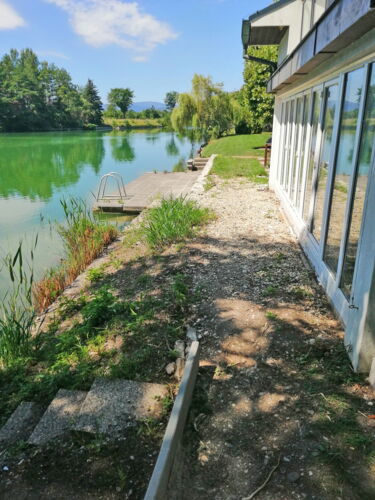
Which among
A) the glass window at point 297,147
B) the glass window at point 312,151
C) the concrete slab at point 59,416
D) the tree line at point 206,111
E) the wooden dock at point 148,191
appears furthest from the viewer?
the tree line at point 206,111

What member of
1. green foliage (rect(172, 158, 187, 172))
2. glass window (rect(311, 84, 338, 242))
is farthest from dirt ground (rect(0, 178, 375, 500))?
green foliage (rect(172, 158, 187, 172))

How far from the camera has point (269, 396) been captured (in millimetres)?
2605

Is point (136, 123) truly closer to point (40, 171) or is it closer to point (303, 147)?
point (40, 171)

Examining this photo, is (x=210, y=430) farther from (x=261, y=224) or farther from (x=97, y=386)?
(x=261, y=224)

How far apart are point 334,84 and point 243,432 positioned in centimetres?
357

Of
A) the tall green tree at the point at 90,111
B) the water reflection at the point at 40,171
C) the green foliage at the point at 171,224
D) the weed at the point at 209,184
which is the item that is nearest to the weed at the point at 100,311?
the green foliage at the point at 171,224

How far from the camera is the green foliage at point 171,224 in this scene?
235 inches

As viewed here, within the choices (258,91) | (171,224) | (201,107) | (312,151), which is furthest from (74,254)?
(201,107)

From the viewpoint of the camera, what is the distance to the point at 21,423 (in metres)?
2.57

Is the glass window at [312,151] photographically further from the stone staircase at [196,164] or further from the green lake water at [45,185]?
the stone staircase at [196,164]

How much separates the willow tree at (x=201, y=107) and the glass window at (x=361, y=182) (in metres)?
28.6

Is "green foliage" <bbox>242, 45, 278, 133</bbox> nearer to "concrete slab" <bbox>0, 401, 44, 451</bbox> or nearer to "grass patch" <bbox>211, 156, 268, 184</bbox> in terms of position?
"grass patch" <bbox>211, 156, 268, 184</bbox>

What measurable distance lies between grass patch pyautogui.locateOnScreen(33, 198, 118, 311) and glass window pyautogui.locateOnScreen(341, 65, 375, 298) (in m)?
3.70

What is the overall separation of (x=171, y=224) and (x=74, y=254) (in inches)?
67.2
